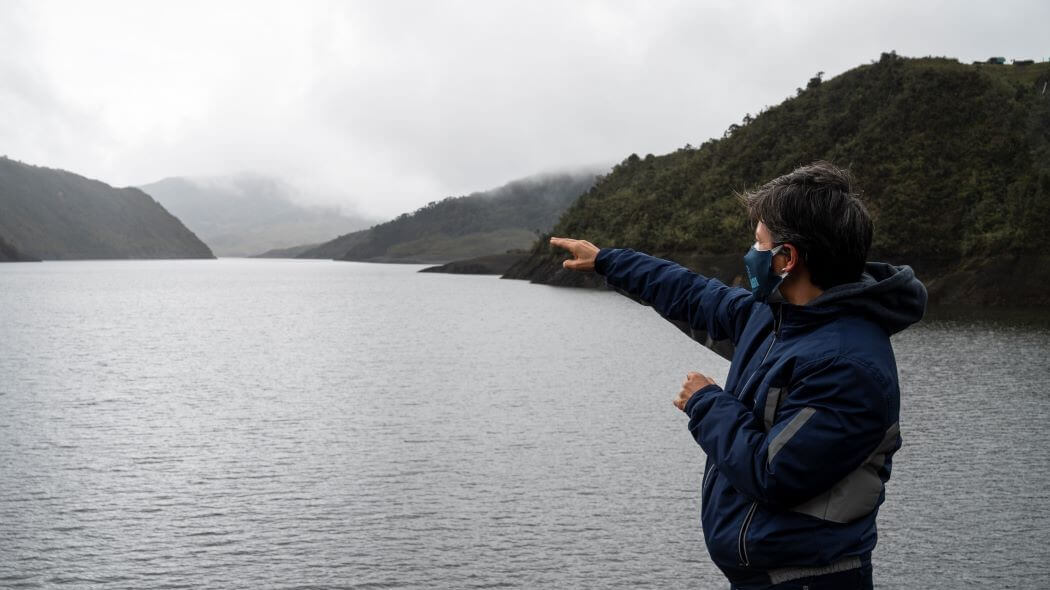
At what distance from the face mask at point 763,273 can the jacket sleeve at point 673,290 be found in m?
0.54

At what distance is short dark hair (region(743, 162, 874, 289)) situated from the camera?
2.93 metres

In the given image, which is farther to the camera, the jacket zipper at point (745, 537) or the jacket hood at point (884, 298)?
the jacket zipper at point (745, 537)

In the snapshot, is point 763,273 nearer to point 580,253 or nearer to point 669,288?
point 669,288

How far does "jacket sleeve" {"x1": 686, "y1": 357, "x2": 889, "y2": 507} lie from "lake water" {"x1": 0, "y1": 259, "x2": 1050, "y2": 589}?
9.85 m

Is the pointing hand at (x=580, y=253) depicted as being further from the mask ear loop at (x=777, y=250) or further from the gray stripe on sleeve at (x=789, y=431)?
the gray stripe on sleeve at (x=789, y=431)

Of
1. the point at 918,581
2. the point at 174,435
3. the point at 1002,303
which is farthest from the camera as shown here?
the point at 1002,303

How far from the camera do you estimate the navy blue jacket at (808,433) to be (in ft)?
9.19

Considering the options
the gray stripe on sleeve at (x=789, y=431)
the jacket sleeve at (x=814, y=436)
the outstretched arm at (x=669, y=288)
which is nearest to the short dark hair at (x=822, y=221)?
the jacket sleeve at (x=814, y=436)

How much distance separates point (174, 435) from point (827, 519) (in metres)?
22.4

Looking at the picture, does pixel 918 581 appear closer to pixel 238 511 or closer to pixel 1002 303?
pixel 238 511

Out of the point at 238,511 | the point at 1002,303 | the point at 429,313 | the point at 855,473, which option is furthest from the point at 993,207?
the point at 855,473

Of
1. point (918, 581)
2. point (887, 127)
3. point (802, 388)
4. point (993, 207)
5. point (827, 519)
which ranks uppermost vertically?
point (887, 127)

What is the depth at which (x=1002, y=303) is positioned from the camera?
64.6 meters

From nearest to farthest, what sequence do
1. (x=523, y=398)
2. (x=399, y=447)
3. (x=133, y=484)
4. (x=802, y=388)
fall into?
(x=802, y=388)
(x=133, y=484)
(x=399, y=447)
(x=523, y=398)
